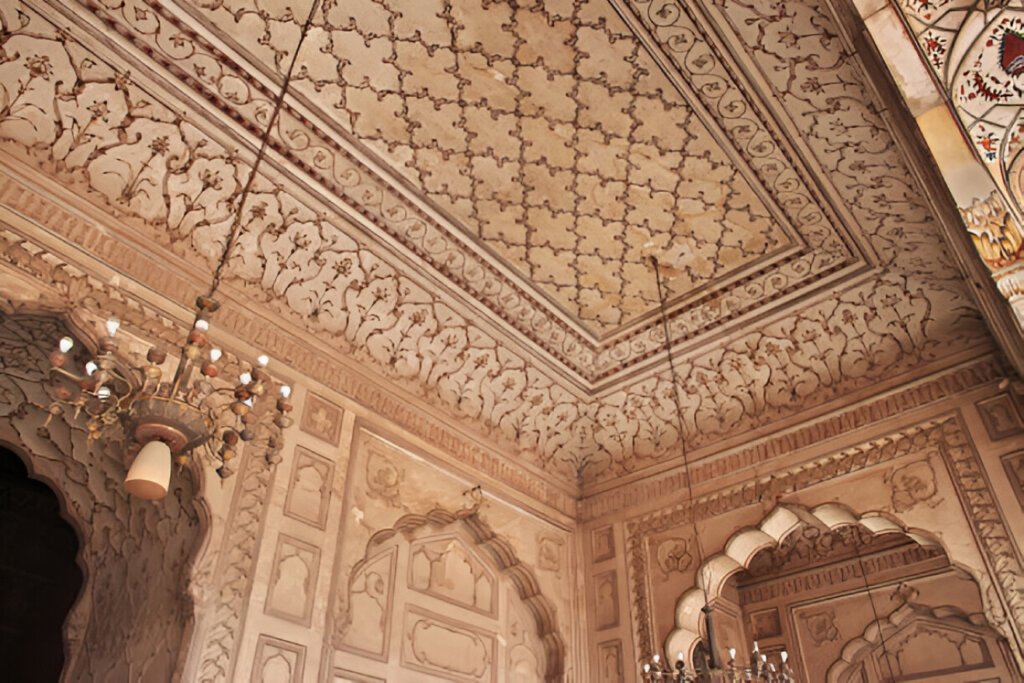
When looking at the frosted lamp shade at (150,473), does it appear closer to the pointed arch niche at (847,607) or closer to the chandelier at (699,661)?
the chandelier at (699,661)

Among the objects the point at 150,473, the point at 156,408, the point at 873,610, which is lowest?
the point at 150,473

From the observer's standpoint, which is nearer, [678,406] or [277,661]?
[277,661]

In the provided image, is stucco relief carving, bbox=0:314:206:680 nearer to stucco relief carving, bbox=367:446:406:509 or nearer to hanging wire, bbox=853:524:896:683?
stucco relief carving, bbox=367:446:406:509

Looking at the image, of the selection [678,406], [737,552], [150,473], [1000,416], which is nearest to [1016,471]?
[1000,416]

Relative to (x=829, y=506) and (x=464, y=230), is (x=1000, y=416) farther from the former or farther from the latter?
(x=464, y=230)

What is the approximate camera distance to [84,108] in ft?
10.5

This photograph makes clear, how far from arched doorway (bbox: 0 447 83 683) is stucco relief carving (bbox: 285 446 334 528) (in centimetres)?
125

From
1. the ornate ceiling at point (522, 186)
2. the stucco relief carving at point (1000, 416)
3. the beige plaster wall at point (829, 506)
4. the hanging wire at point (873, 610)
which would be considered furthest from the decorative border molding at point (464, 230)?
the hanging wire at point (873, 610)

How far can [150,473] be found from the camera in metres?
2.10

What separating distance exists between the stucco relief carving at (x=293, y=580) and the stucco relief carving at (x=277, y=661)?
0.37 feet

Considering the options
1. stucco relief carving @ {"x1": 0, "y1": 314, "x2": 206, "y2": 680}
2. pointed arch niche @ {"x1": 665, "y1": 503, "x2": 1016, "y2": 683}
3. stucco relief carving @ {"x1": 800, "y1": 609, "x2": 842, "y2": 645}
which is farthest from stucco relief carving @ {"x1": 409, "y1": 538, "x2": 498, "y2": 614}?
stucco relief carving @ {"x1": 800, "y1": 609, "x2": 842, "y2": 645}

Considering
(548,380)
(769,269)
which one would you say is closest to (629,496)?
(548,380)

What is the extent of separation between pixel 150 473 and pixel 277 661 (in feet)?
5.06

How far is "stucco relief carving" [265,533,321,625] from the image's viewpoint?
340 centimetres
